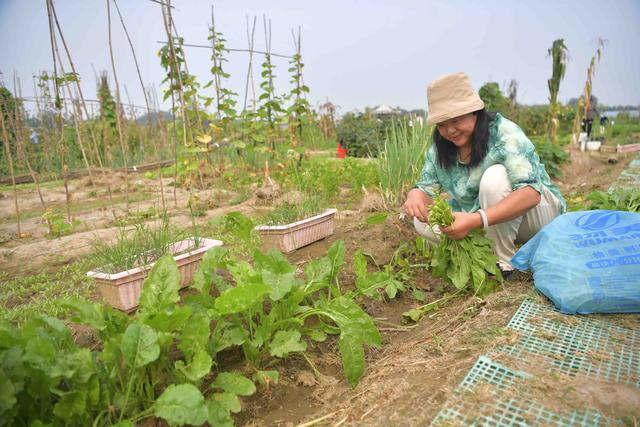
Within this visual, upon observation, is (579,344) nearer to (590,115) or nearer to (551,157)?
(551,157)

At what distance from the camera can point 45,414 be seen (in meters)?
1.25

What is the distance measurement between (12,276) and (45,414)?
2.36 m

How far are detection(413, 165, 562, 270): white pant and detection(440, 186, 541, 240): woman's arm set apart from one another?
11 centimetres

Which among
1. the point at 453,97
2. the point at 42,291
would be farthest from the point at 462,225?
the point at 42,291

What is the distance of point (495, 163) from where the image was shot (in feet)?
7.07

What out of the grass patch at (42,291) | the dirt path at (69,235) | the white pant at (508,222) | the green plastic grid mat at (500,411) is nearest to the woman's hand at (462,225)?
the white pant at (508,222)

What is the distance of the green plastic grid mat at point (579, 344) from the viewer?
4.13 ft

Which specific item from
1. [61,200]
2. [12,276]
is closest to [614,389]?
[12,276]

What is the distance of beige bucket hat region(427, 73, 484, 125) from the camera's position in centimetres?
→ 198

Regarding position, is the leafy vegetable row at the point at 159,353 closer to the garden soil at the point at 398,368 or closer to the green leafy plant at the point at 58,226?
the garden soil at the point at 398,368

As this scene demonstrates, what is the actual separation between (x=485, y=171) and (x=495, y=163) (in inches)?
2.6

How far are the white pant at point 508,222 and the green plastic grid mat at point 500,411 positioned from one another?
3.50 feet

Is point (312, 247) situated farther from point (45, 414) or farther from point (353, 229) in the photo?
point (45, 414)

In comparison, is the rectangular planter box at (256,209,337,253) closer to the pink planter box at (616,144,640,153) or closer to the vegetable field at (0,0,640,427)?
the vegetable field at (0,0,640,427)
